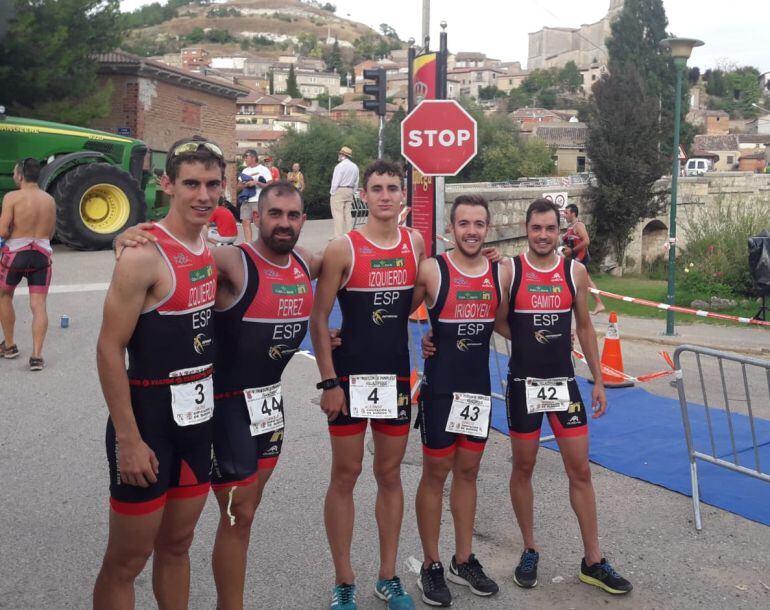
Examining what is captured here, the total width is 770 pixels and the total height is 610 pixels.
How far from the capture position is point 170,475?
3.32 m

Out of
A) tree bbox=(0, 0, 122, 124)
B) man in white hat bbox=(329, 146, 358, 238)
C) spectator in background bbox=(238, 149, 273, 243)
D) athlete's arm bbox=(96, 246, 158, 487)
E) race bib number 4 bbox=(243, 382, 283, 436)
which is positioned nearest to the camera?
athlete's arm bbox=(96, 246, 158, 487)

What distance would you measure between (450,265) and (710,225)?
724 inches

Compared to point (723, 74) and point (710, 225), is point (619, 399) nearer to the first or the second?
point (710, 225)

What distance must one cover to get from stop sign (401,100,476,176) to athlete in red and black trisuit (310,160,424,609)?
14.5 feet

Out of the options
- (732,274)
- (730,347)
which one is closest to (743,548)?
(730,347)

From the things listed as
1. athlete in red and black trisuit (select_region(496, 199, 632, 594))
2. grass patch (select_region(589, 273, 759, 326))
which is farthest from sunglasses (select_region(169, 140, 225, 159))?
grass patch (select_region(589, 273, 759, 326))

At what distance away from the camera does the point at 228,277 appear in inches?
145

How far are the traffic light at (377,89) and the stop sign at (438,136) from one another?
7.96 metres

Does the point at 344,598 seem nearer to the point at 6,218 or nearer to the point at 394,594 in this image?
the point at 394,594

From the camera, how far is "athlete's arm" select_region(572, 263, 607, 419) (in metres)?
4.67

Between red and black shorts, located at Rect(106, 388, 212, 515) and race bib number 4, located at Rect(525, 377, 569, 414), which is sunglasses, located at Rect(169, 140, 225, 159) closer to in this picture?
red and black shorts, located at Rect(106, 388, 212, 515)

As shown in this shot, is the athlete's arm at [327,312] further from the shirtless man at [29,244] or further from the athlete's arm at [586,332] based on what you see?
the shirtless man at [29,244]

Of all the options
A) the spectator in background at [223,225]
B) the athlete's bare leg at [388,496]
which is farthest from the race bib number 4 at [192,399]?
the spectator in background at [223,225]

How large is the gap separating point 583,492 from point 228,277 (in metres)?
2.19
